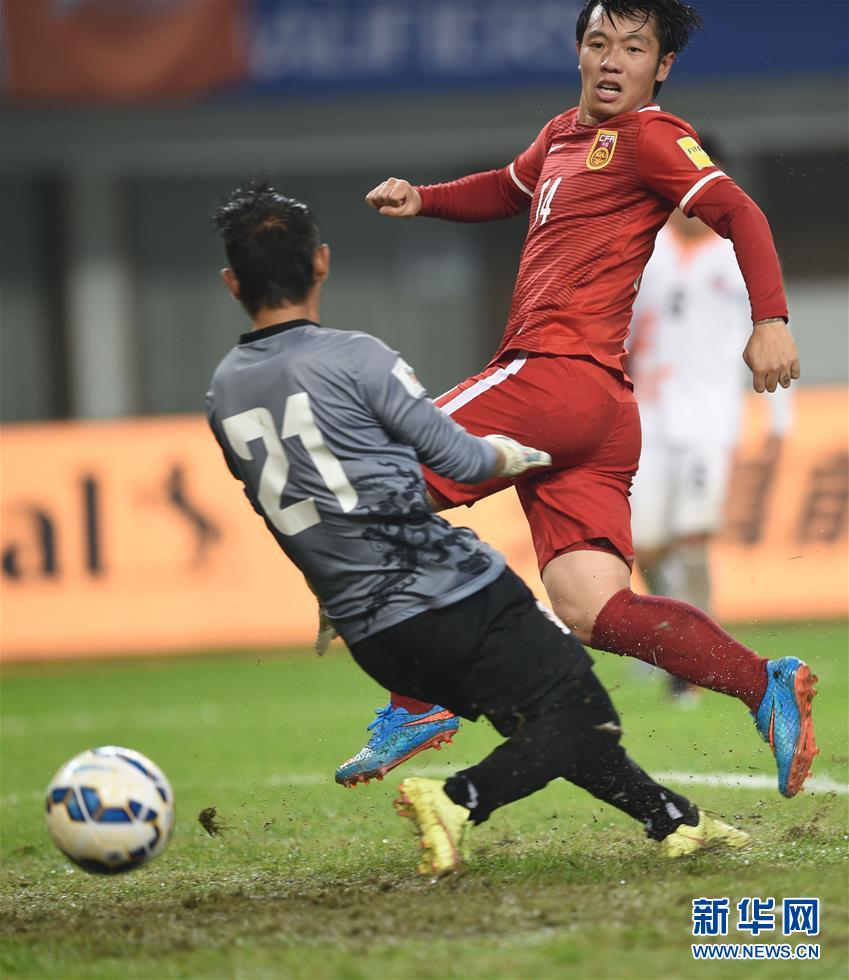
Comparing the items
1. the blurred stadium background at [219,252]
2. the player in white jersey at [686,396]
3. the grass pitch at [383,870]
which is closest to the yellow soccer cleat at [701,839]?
the grass pitch at [383,870]

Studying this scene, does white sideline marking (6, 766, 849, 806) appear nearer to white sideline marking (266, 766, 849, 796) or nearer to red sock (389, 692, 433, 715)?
white sideline marking (266, 766, 849, 796)

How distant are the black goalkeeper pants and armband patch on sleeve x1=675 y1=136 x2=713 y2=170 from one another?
117 centimetres

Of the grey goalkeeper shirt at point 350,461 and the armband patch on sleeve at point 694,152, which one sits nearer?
the grey goalkeeper shirt at point 350,461

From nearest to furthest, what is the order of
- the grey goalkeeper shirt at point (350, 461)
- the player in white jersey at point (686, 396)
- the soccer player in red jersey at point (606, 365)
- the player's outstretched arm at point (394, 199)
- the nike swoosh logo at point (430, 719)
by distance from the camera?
the grey goalkeeper shirt at point (350, 461)
the soccer player in red jersey at point (606, 365)
the nike swoosh logo at point (430, 719)
the player's outstretched arm at point (394, 199)
the player in white jersey at point (686, 396)

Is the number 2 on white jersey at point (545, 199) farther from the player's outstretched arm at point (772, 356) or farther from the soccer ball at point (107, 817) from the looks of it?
the soccer ball at point (107, 817)

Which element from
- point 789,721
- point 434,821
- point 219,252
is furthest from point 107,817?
point 219,252

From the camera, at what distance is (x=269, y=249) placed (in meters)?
3.84

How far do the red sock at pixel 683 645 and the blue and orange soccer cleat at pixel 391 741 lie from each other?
560mm

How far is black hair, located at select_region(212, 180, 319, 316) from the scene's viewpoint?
384 centimetres

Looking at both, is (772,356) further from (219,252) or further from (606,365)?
(219,252)

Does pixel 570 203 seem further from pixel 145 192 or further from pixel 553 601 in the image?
pixel 145 192

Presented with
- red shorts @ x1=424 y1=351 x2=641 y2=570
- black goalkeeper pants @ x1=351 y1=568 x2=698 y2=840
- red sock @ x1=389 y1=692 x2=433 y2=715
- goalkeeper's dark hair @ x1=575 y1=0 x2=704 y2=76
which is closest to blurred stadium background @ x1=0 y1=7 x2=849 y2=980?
black goalkeeper pants @ x1=351 y1=568 x2=698 y2=840

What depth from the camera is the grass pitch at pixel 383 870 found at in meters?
3.41

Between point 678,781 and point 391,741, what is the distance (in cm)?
128
